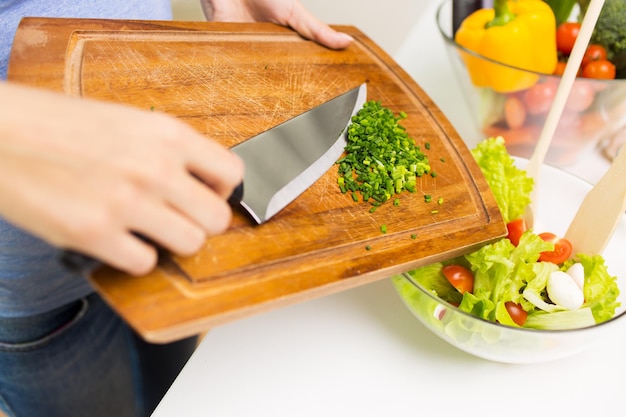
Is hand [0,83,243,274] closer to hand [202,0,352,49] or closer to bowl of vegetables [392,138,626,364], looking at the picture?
bowl of vegetables [392,138,626,364]

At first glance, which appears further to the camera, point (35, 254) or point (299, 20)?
point (299, 20)

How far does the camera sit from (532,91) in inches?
40.1

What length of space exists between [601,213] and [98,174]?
2.29 ft

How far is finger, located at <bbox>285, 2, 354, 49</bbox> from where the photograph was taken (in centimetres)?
96

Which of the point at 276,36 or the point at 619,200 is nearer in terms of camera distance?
the point at 619,200

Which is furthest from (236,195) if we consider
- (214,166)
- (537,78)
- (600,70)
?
(600,70)

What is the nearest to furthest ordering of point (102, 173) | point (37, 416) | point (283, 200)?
point (102, 173)
point (283, 200)
point (37, 416)

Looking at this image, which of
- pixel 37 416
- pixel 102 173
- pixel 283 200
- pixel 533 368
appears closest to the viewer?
pixel 102 173

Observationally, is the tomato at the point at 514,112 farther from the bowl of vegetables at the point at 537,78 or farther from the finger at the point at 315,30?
the finger at the point at 315,30

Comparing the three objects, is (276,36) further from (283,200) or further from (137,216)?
(137,216)

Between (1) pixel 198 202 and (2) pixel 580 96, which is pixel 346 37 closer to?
(2) pixel 580 96

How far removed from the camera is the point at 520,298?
2.47 ft

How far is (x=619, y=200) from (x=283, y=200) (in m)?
0.48

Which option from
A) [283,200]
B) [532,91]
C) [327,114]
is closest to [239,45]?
[327,114]
